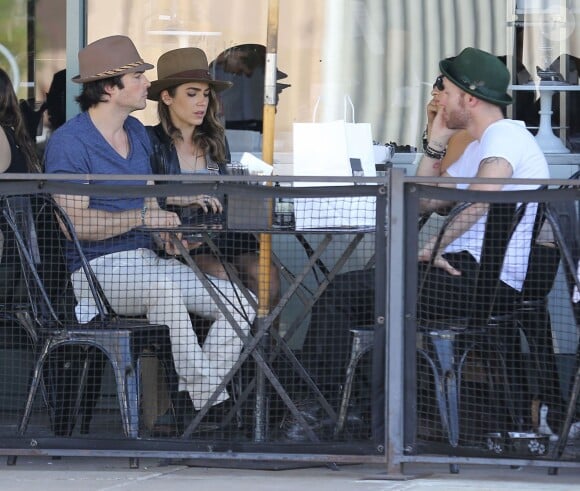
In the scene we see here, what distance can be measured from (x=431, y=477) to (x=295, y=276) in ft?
3.24

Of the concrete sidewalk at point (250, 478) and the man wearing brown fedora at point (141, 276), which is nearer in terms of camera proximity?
the concrete sidewalk at point (250, 478)

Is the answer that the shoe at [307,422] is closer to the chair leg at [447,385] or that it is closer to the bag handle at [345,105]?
the chair leg at [447,385]

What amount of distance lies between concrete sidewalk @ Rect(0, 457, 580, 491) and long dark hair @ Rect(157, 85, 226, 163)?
5.07 ft

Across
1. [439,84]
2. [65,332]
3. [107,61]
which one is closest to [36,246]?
[65,332]

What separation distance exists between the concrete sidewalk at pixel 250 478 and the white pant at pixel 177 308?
329mm

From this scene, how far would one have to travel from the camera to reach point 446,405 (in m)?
5.28

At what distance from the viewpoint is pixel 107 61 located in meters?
6.00

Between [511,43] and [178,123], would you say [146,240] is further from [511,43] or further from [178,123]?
[511,43]

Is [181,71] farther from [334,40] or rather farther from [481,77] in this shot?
[481,77]

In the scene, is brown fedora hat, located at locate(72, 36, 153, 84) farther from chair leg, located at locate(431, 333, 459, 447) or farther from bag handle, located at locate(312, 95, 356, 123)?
chair leg, located at locate(431, 333, 459, 447)

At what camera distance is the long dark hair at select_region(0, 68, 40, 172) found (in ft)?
20.6

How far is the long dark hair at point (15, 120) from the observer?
6289 millimetres

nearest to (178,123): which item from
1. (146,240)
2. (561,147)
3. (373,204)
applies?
(146,240)

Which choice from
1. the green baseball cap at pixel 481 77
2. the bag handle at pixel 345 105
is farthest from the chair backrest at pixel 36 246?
the bag handle at pixel 345 105
